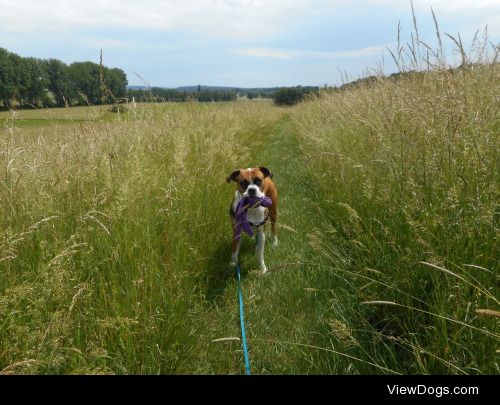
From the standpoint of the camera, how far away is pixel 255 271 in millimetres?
2201

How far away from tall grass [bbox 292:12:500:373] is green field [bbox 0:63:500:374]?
1 centimetres

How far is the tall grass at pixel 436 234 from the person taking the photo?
1.38 meters

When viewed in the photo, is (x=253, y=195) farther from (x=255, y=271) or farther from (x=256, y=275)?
(x=255, y=271)

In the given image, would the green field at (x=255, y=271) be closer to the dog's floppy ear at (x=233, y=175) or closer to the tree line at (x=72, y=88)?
the tree line at (x=72, y=88)

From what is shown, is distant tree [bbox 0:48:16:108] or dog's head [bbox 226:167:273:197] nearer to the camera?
dog's head [bbox 226:167:273:197]

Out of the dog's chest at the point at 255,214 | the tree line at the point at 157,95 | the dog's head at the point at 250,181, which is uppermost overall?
the tree line at the point at 157,95

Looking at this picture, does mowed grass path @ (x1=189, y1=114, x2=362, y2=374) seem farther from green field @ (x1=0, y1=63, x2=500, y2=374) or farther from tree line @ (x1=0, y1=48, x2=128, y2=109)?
tree line @ (x1=0, y1=48, x2=128, y2=109)

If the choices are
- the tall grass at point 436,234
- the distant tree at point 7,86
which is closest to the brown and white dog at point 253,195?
the tall grass at point 436,234

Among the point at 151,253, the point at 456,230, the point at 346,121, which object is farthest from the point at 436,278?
the point at 346,121

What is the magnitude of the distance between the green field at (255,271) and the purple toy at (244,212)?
1.01 ft

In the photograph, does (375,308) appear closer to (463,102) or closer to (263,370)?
(263,370)

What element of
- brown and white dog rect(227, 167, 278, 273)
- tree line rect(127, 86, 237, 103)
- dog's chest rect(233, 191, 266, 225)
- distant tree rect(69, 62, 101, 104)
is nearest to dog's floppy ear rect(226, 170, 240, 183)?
brown and white dog rect(227, 167, 278, 273)

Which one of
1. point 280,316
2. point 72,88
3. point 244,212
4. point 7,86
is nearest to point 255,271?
point 280,316

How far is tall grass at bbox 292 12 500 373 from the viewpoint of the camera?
1.38m
